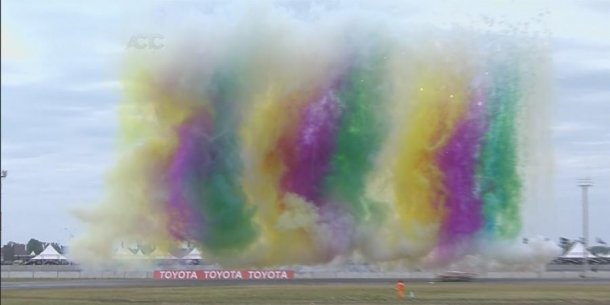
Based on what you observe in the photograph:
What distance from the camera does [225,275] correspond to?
91.1 metres

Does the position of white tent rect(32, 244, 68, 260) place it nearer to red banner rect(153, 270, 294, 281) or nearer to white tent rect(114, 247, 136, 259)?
red banner rect(153, 270, 294, 281)

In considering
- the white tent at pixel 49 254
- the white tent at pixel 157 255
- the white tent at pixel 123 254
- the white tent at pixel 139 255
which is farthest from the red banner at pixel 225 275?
the white tent at pixel 49 254

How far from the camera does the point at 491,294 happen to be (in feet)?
191

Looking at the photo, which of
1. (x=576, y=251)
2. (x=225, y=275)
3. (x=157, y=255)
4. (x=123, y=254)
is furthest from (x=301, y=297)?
(x=576, y=251)

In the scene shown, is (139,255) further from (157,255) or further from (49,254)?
(49,254)

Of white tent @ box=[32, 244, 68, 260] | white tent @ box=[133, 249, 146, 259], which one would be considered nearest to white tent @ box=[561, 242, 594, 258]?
white tent @ box=[133, 249, 146, 259]

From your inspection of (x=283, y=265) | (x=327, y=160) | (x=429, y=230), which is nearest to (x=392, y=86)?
(x=327, y=160)

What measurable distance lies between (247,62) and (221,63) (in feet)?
8.33

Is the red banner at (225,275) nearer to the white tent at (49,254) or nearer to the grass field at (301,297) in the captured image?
the grass field at (301,297)

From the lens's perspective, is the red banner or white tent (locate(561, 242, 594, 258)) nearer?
the red banner

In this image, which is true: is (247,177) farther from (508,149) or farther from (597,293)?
(597,293)

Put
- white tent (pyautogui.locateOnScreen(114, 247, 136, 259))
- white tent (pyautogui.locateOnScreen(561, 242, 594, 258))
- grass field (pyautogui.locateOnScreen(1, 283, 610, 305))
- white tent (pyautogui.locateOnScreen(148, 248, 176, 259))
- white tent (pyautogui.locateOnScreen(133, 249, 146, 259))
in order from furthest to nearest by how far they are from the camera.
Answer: white tent (pyautogui.locateOnScreen(561, 242, 594, 258)) → white tent (pyautogui.locateOnScreen(133, 249, 146, 259)) → white tent (pyautogui.locateOnScreen(148, 248, 176, 259)) → white tent (pyautogui.locateOnScreen(114, 247, 136, 259)) → grass field (pyautogui.locateOnScreen(1, 283, 610, 305))

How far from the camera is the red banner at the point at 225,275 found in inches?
3533

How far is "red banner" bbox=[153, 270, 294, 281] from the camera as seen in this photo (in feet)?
294
